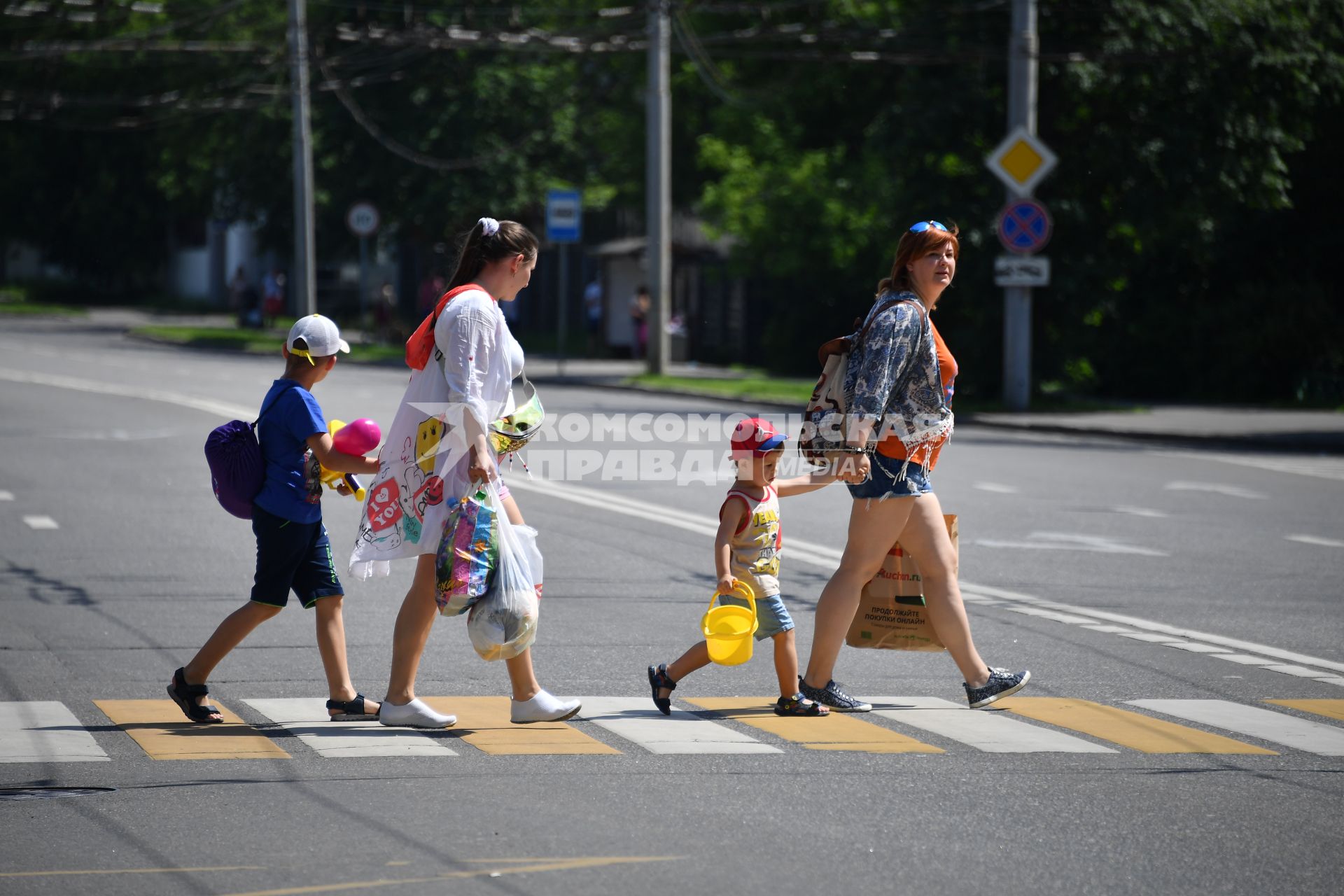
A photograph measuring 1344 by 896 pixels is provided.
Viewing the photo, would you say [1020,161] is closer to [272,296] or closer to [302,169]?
[302,169]

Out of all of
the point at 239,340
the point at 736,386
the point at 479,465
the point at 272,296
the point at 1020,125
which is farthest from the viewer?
the point at 272,296

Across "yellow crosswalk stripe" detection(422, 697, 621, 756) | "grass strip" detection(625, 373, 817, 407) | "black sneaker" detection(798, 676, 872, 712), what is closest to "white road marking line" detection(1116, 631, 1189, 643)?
"black sneaker" detection(798, 676, 872, 712)

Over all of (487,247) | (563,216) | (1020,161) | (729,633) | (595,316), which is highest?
(1020,161)

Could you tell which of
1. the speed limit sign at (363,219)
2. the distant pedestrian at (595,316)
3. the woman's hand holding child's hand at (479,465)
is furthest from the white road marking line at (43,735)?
the distant pedestrian at (595,316)

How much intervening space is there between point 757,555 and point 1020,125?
1909 cm

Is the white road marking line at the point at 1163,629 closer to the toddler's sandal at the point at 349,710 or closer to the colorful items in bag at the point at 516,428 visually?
the colorful items in bag at the point at 516,428

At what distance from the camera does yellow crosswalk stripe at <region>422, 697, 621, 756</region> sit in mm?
6160

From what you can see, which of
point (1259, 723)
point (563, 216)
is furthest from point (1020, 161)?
point (1259, 723)

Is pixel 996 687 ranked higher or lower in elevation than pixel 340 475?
lower

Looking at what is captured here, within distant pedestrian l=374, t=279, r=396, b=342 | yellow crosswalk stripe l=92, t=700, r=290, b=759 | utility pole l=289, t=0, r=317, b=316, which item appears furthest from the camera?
distant pedestrian l=374, t=279, r=396, b=342

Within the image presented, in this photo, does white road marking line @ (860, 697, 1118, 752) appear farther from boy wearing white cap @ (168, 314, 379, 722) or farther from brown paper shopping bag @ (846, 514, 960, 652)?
boy wearing white cap @ (168, 314, 379, 722)

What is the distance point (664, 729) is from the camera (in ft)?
21.4

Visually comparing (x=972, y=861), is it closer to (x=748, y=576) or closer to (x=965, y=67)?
(x=748, y=576)

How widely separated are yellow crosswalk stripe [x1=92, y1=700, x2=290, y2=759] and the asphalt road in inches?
1.6
